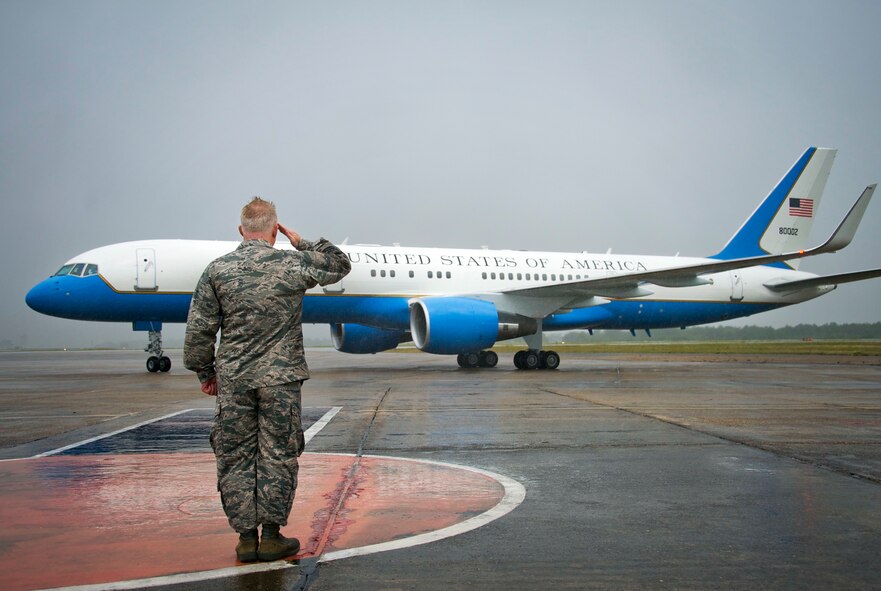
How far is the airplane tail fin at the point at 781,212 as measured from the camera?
25203mm

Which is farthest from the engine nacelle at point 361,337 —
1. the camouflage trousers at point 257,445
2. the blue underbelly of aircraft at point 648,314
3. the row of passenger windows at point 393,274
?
the camouflage trousers at point 257,445

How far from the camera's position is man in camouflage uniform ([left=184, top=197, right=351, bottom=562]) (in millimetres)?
3238

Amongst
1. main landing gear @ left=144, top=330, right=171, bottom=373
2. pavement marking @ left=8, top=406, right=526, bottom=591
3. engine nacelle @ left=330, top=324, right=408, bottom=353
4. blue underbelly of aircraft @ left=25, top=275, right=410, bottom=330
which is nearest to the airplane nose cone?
blue underbelly of aircraft @ left=25, top=275, right=410, bottom=330

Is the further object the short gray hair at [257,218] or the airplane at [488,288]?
the airplane at [488,288]

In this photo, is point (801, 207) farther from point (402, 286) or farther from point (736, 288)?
point (402, 286)

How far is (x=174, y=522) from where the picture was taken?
365cm

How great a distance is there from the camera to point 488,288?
21016mm

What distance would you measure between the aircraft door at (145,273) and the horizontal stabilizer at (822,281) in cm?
1843

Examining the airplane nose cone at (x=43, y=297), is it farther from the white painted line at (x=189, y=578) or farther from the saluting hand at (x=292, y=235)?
the white painted line at (x=189, y=578)

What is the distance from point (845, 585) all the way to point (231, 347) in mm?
2664

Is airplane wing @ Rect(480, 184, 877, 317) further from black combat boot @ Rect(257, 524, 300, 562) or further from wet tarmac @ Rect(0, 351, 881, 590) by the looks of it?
black combat boot @ Rect(257, 524, 300, 562)

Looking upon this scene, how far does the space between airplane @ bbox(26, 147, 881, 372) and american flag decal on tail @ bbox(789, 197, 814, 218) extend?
4cm

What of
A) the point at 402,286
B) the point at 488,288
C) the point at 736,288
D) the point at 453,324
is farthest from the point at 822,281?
the point at 402,286

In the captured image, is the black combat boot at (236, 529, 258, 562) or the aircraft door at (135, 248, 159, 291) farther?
the aircraft door at (135, 248, 159, 291)
